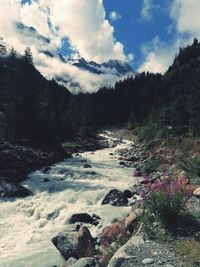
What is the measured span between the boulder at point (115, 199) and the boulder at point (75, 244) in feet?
22.2

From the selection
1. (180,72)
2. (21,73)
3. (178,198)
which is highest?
(180,72)

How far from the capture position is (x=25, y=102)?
64.2 m

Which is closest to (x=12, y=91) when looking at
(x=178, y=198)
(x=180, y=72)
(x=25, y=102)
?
(x=25, y=102)

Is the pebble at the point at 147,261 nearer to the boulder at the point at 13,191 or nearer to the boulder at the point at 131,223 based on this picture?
the boulder at the point at 131,223

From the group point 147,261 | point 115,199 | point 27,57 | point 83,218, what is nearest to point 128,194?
point 115,199

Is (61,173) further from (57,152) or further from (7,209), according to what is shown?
(57,152)

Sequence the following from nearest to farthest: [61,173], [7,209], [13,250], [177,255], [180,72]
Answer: [177,255]
[13,250]
[7,209]
[61,173]
[180,72]

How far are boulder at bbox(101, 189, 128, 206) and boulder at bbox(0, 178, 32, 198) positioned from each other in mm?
6438

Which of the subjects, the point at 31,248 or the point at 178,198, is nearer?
the point at 178,198

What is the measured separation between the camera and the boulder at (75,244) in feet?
53.6

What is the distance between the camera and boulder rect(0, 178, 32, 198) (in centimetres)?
2824

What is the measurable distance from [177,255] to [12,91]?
55026 millimetres

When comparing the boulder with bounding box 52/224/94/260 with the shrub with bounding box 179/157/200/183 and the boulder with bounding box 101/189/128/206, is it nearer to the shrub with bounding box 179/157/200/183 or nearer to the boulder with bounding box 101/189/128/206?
the shrub with bounding box 179/157/200/183

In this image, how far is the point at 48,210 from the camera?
24.8 metres
